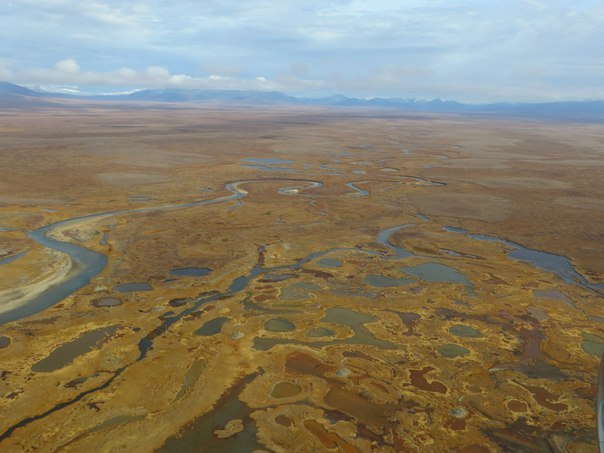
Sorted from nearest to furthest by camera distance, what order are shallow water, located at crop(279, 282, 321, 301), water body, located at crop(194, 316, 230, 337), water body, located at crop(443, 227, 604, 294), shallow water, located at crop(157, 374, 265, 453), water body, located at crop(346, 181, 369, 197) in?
1. shallow water, located at crop(157, 374, 265, 453)
2. water body, located at crop(194, 316, 230, 337)
3. shallow water, located at crop(279, 282, 321, 301)
4. water body, located at crop(443, 227, 604, 294)
5. water body, located at crop(346, 181, 369, 197)

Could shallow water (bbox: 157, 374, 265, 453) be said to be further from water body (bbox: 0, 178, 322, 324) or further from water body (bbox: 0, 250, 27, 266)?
water body (bbox: 0, 250, 27, 266)

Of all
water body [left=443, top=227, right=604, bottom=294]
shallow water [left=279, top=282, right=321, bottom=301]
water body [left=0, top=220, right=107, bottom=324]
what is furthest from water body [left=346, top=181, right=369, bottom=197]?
water body [left=0, top=220, right=107, bottom=324]

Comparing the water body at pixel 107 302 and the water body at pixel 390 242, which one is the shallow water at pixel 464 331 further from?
the water body at pixel 107 302

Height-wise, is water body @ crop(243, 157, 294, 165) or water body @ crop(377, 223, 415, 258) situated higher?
water body @ crop(377, 223, 415, 258)

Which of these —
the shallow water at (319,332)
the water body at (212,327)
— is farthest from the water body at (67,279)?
the shallow water at (319,332)

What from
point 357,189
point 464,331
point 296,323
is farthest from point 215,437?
point 357,189

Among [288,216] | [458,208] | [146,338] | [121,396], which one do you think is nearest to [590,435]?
[121,396]

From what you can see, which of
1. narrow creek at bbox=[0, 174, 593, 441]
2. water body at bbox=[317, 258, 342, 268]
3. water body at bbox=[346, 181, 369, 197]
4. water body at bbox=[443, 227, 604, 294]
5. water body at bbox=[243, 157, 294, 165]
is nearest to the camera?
narrow creek at bbox=[0, 174, 593, 441]
